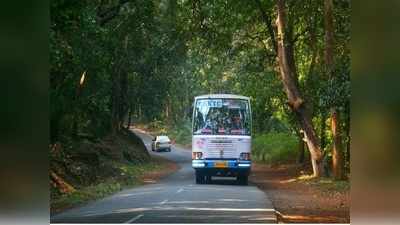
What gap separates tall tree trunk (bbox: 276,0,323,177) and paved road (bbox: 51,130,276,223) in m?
2.38

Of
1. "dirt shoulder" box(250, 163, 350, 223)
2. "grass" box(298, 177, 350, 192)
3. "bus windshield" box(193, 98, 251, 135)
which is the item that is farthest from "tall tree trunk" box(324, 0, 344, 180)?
"bus windshield" box(193, 98, 251, 135)

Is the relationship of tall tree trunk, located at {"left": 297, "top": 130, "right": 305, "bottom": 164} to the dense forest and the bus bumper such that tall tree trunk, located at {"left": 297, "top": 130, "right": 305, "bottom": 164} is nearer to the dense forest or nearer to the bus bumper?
the dense forest

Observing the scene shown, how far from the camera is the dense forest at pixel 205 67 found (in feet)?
39.6

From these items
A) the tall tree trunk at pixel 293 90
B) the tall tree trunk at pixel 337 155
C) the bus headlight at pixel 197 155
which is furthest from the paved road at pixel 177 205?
the tall tree trunk at pixel 293 90

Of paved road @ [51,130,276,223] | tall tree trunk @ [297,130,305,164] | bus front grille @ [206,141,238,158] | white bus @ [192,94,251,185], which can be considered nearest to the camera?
paved road @ [51,130,276,223]

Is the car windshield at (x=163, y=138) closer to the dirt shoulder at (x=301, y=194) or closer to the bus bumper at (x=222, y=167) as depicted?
the bus bumper at (x=222, y=167)

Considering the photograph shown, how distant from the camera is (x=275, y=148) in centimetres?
1706

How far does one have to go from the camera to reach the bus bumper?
15914 millimetres

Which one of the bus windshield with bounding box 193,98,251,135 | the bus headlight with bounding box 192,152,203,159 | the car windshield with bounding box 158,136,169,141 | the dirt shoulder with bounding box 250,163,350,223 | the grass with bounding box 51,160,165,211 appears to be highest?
the bus windshield with bounding box 193,98,251,135
